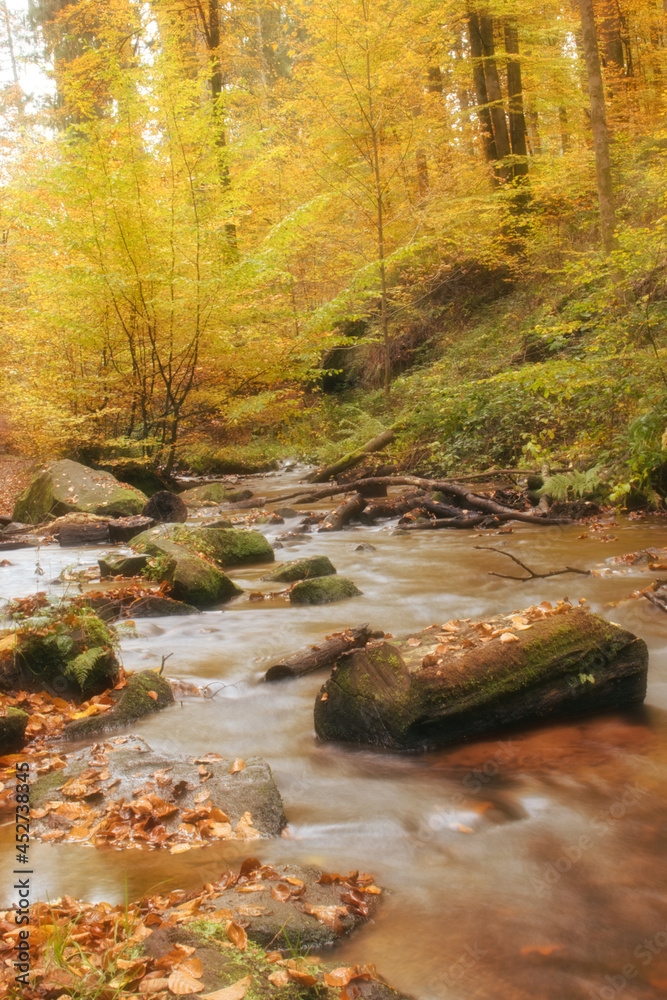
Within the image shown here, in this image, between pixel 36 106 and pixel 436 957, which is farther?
pixel 36 106

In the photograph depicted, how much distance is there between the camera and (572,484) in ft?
32.0

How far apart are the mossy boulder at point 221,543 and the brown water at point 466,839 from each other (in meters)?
2.71

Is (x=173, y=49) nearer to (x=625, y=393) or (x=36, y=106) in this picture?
(x=625, y=393)

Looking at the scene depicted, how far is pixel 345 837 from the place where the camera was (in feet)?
9.78

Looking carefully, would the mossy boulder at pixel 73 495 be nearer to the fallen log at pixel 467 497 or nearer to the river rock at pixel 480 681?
the fallen log at pixel 467 497

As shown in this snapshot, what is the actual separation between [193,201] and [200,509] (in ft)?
19.1

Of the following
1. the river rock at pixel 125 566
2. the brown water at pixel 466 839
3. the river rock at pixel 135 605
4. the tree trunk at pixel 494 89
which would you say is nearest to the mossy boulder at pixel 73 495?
the river rock at pixel 125 566

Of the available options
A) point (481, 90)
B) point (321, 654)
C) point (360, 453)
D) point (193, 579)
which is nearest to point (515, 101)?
point (481, 90)

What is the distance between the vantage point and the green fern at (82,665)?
13.8ft

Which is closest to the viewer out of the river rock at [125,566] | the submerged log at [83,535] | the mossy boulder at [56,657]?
the mossy boulder at [56,657]

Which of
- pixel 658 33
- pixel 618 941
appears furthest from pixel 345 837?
pixel 658 33

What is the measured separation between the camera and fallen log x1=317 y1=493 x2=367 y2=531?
35.6ft

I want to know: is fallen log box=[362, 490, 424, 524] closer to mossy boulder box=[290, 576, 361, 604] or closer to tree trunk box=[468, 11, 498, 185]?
mossy boulder box=[290, 576, 361, 604]

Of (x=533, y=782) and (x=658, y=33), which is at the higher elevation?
(x=658, y=33)
